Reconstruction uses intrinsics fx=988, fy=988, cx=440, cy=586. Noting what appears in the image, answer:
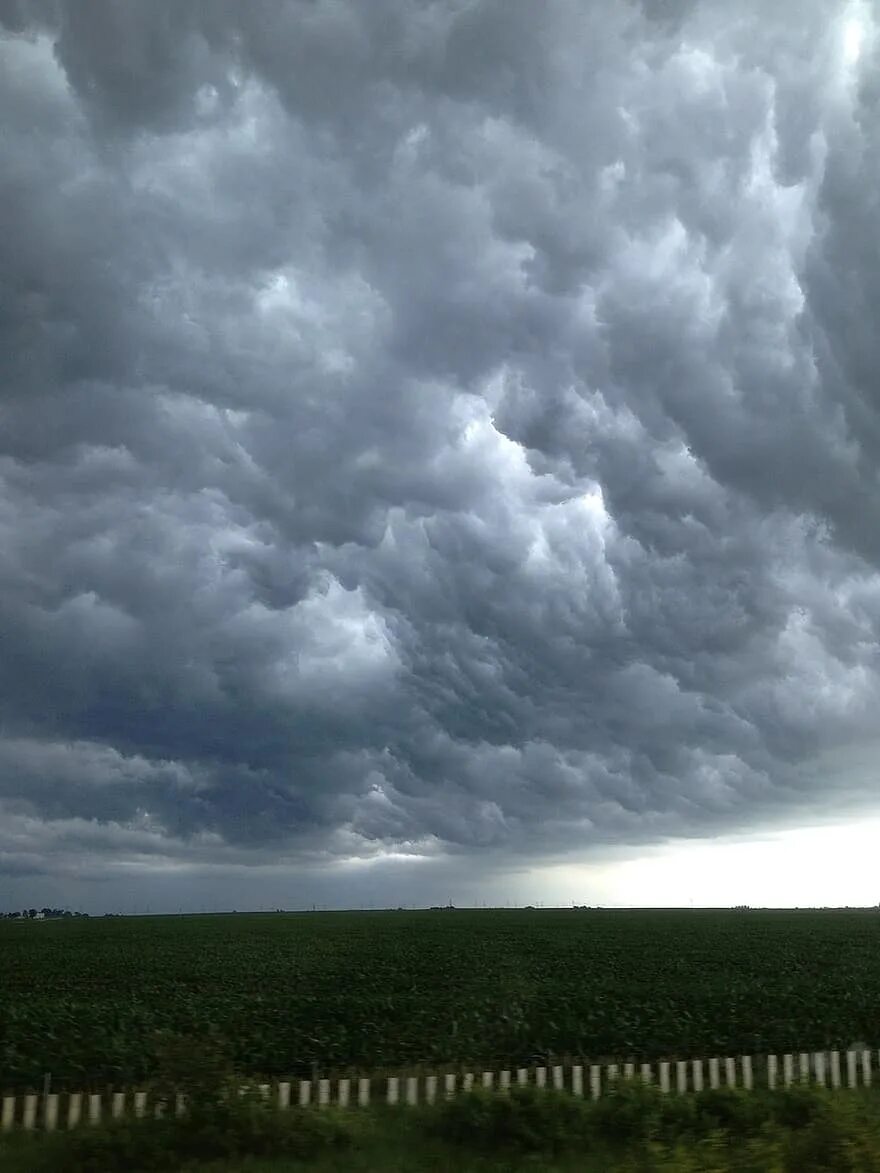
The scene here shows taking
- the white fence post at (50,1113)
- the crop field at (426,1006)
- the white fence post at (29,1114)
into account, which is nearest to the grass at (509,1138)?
the white fence post at (50,1113)

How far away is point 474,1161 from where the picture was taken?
1357 cm

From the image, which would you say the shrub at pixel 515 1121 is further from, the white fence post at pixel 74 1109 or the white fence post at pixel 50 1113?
the white fence post at pixel 50 1113

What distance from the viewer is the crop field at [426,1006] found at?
27.2m

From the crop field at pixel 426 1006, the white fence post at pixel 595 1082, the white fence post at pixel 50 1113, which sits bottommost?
the crop field at pixel 426 1006

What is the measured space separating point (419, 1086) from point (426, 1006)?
69.5 ft

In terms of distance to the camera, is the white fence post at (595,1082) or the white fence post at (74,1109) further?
the white fence post at (595,1082)

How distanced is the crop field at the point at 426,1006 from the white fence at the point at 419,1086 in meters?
7.15

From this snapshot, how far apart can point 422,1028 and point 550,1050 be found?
17.6 feet

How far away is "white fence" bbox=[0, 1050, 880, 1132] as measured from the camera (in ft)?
48.2

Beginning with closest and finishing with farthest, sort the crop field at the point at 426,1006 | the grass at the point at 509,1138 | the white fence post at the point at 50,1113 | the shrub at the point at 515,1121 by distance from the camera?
1. the grass at the point at 509,1138
2. the shrub at the point at 515,1121
3. the white fence post at the point at 50,1113
4. the crop field at the point at 426,1006

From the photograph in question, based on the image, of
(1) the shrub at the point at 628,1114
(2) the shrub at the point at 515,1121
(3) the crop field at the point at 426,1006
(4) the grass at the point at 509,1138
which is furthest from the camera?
(3) the crop field at the point at 426,1006

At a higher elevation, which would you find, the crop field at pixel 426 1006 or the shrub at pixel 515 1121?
the shrub at pixel 515 1121

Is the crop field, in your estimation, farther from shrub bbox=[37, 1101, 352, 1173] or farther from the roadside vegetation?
shrub bbox=[37, 1101, 352, 1173]

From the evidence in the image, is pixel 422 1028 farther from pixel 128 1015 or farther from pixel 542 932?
pixel 542 932
